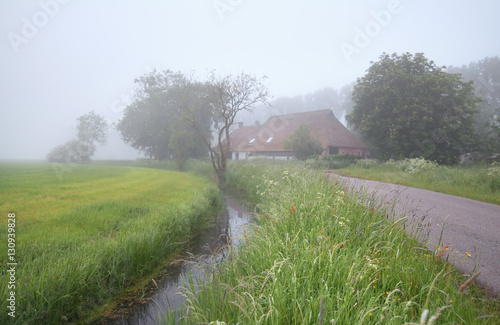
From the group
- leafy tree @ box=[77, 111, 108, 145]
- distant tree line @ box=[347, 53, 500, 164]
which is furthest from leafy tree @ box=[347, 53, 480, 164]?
leafy tree @ box=[77, 111, 108, 145]

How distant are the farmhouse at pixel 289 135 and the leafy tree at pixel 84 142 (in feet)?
97.9

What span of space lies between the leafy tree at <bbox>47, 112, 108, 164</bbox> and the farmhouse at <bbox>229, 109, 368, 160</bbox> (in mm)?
29846

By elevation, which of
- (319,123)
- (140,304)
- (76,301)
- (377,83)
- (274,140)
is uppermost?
(377,83)

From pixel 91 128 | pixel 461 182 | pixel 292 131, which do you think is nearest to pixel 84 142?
pixel 91 128

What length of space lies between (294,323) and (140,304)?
9.86 ft

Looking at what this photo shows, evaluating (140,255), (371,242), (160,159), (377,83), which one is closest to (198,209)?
(140,255)

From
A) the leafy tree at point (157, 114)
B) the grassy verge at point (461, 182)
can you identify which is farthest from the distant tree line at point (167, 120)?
the grassy verge at point (461, 182)

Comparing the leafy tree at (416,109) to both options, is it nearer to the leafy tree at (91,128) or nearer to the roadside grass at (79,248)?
the roadside grass at (79,248)

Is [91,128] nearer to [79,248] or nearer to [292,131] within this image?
[292,131]

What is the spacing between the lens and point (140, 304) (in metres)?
3.93

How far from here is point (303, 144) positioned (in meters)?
26.2

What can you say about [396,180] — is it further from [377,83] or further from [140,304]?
[377,83]

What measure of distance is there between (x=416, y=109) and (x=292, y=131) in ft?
49.8

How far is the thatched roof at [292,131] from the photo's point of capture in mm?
30281
